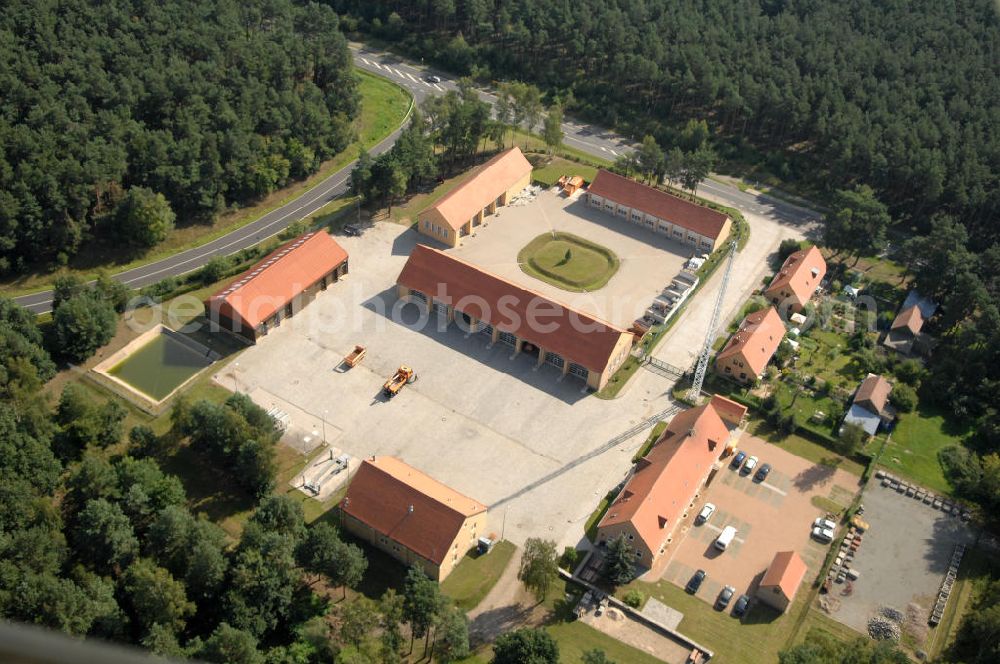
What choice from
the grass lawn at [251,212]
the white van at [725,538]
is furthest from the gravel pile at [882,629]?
the grass lawn at [251,212]

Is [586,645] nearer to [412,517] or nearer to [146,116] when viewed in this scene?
[412,517]

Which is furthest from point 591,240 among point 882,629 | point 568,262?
point 882,629

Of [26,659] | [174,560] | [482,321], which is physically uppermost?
[26,659]

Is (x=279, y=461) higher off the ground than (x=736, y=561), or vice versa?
(x=736, y=561)

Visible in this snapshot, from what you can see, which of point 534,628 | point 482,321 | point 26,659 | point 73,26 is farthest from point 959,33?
point 26,659

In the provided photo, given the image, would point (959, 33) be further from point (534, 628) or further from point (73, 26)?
point (73, 26)

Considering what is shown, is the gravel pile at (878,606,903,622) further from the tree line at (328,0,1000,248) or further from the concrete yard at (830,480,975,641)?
the tree line at (328,0,1000,248)
